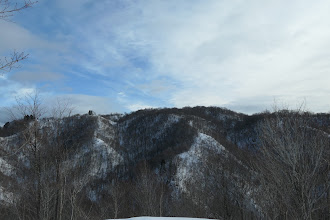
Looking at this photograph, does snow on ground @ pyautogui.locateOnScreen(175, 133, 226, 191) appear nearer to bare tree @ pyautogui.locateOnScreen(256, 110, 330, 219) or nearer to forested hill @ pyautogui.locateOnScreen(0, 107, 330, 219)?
forested hill @ pyautogui.locateOnScreen(0, 107, 330, 219)

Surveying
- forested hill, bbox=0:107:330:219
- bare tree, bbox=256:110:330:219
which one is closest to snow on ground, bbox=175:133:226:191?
forested hill, bbox=0:107:330:219

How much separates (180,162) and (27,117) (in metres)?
74.1

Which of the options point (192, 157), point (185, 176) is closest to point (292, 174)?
point (185, 176)

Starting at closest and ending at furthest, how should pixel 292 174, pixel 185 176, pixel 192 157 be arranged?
pixel 292 174 → pixel 185 176 → pixel 192 157

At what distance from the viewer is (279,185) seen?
13992 mm

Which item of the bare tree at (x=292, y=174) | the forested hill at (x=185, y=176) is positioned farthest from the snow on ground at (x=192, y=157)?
the bare tree at (x=292, y=174)

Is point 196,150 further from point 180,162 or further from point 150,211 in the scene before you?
point 150,211

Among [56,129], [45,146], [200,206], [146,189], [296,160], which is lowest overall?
[200,206]

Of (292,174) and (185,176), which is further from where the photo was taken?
(185,176)

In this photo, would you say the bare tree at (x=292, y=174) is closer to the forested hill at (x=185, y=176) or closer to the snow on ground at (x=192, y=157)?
the forested hill at (x=185, y=176)

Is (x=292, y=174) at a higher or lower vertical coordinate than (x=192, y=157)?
lower

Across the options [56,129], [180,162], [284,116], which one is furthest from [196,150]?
[56,129]

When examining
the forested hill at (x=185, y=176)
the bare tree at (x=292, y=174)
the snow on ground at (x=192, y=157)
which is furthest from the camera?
the snow on ground at (x=192, y=157)

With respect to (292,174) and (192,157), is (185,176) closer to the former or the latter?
(192,157)
